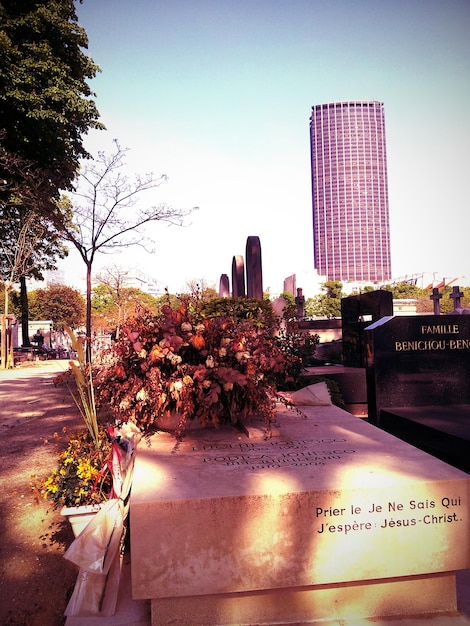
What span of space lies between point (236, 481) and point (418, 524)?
0.87 meters

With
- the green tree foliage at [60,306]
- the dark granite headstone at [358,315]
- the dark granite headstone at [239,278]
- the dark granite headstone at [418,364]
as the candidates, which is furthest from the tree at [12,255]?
the green tree foliage at [60,306]

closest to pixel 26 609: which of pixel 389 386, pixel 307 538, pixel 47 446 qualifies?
pixel 307 538

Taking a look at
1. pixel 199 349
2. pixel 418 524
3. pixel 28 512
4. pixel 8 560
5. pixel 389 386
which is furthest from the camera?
pixel 389 386

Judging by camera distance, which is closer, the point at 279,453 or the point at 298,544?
the point at 298,544

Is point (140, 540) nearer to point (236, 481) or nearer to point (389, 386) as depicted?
point (236, 481)

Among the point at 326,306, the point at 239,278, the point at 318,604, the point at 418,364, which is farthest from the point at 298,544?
the point at 326,306

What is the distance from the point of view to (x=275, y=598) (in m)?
2.13

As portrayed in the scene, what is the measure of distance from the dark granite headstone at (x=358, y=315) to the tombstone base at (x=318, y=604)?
632cm

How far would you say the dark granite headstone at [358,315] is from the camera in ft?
28.5

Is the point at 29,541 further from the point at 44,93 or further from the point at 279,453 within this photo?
the point at 44,93

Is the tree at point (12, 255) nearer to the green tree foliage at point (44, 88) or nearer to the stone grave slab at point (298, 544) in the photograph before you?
the green tree foliage at point (44, 88)

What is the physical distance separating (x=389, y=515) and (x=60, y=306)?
4665 cm

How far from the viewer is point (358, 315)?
922cm

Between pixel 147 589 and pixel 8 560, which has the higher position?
pixel 147 589
